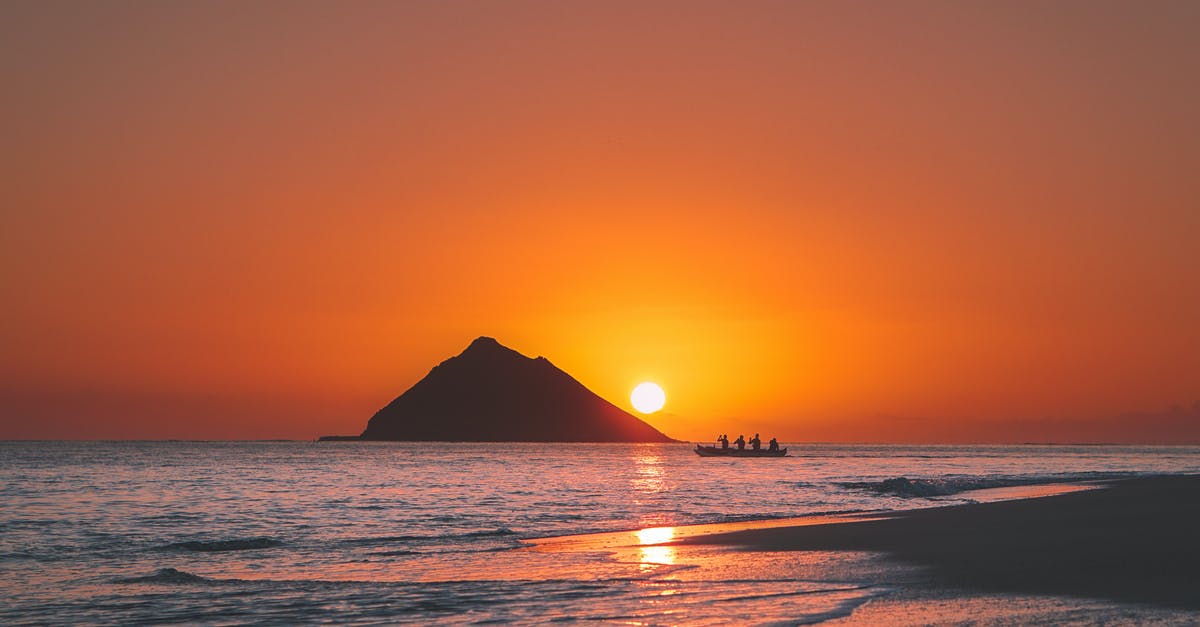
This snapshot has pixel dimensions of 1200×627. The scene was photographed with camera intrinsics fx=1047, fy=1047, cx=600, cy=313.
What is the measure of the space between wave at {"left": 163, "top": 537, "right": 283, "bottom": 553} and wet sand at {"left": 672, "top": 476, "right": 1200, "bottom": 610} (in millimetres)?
11219

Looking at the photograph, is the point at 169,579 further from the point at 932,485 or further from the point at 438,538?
the point at 932,485

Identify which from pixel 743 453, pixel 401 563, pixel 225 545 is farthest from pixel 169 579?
pixel 743 453

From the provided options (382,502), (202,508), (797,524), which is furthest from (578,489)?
(797,524)

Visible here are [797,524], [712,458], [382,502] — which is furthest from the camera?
[712,458]

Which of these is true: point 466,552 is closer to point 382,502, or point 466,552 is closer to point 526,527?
point 526,527

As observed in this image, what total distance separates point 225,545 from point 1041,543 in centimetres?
2059

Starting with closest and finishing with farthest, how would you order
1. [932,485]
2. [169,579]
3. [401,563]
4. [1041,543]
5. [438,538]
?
[169,579]
[401,563]
[1041,543]
[438,538]
[932,485]

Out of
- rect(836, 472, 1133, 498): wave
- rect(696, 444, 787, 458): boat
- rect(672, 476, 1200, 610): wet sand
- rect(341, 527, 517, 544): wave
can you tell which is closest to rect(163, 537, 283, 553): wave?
rect(341, 527, 517, 544): wave

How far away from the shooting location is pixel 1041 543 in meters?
24.5

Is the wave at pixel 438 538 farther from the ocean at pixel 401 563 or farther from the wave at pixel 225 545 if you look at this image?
the wave at pixel 225 545

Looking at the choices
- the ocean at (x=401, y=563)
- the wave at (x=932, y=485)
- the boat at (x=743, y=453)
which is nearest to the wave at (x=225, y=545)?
the ocean at (x=401, y=563)

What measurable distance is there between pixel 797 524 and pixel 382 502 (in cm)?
2032

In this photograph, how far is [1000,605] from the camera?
1570 centimetres

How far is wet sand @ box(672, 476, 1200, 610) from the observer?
1773 cm
